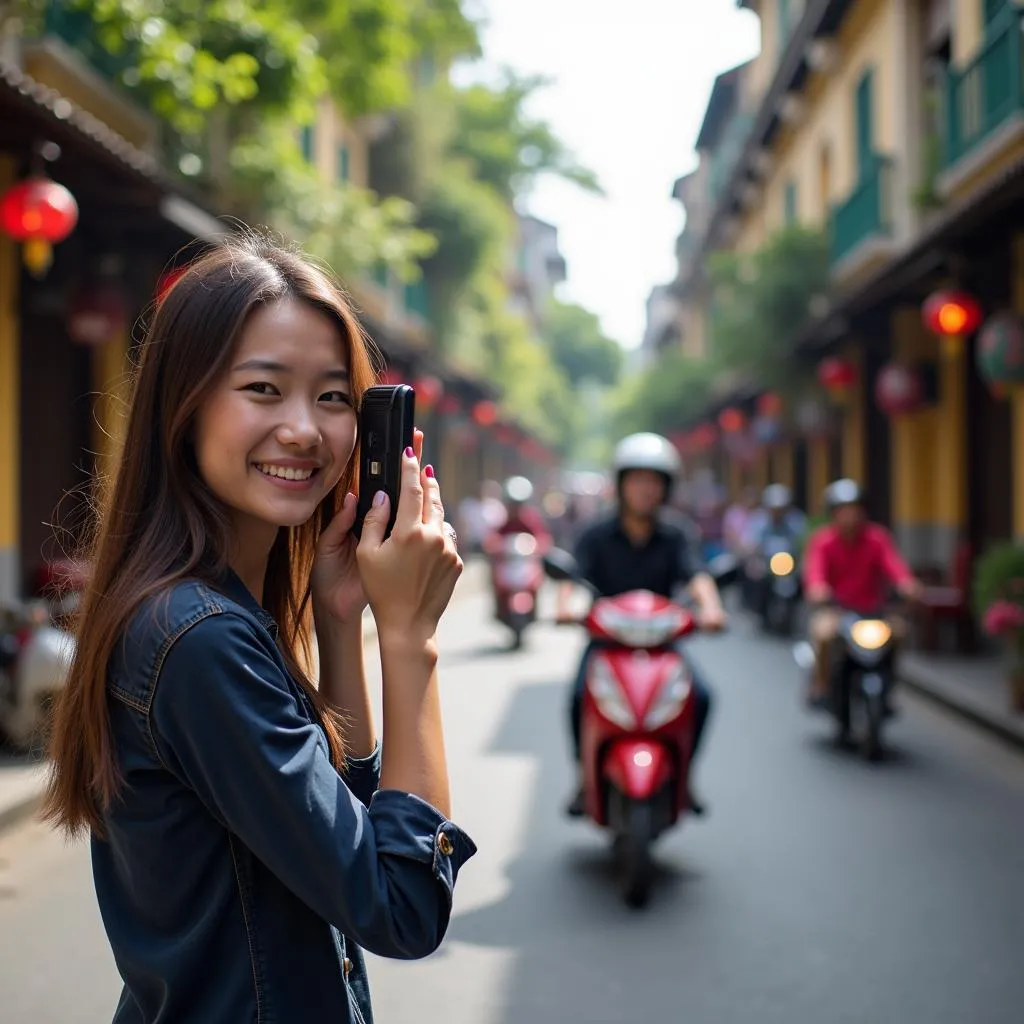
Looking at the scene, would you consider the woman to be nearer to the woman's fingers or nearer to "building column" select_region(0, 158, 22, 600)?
the woman's fingers

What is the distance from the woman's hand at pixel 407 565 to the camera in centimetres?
161

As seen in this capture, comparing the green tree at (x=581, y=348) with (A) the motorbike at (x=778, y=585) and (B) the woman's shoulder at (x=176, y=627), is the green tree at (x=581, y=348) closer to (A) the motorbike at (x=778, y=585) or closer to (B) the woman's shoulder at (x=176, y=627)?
(A) the motorbike at (x=778, y=585)

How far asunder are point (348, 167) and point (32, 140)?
61.6 feet

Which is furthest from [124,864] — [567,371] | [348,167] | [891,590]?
[567,371]

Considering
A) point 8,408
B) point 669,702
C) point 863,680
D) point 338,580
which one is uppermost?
point 8,408

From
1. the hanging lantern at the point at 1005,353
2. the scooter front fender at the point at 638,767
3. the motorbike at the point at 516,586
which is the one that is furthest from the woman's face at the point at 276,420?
the motorbike at the point at 516,586

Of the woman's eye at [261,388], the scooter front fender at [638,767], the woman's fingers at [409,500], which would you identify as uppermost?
the woman's eye at [261,388]

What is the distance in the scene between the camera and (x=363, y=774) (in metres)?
1.92

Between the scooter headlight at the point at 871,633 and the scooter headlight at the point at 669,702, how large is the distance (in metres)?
3.26

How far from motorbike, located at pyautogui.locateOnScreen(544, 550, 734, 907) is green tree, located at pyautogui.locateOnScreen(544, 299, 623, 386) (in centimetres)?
8239

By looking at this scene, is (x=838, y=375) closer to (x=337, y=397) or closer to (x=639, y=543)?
(x=639, y=543)

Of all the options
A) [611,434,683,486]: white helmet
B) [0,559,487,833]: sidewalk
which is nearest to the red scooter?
[0,559,487,833]: sidewalk

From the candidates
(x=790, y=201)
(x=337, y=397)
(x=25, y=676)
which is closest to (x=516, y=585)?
(x=25, y=676)

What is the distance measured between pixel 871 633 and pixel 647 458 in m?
3.09
